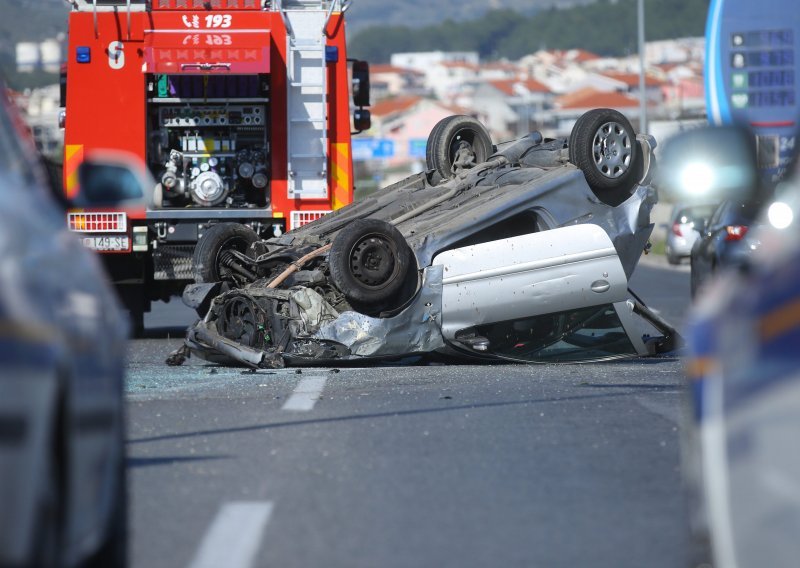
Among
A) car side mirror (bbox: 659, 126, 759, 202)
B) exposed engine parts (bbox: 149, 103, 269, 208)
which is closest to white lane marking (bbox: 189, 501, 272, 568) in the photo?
car side mirror (bbox: 659, 126, 759, 202)

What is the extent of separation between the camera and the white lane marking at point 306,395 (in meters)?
9.56

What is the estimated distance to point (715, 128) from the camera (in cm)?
514

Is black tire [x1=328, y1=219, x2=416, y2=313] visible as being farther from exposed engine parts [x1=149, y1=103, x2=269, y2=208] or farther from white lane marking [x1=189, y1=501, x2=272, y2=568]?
white lane marking [x1=189, y1=501, x2=272, y2=568]

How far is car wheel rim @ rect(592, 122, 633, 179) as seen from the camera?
12.4m

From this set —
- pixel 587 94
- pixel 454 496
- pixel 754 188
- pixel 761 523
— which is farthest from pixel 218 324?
pixel 587 94

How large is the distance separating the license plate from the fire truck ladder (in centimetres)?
163

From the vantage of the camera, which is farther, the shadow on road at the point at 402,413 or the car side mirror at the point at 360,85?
the car side mirror at the point at 360,85

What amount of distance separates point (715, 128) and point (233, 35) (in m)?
10.9

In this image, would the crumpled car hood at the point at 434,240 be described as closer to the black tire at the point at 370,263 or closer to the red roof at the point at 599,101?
the black tire at the point at 370,263

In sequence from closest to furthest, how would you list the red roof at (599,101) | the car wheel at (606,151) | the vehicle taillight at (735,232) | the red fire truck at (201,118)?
1. the car wheel at (606,151)
2. the red fire truck at (201,118)
3. the vehicle taillight at (735,232)
4. the red roof at (599,101)

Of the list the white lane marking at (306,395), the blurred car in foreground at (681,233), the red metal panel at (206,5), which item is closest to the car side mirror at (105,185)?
the white lane marking at (306,395)

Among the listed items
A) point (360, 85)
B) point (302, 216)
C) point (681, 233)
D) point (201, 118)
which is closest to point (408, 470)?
point (302, 216)

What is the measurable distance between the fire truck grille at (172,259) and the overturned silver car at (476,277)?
240 centimetres

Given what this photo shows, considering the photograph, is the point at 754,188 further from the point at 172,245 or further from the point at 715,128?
the point at 172,245
